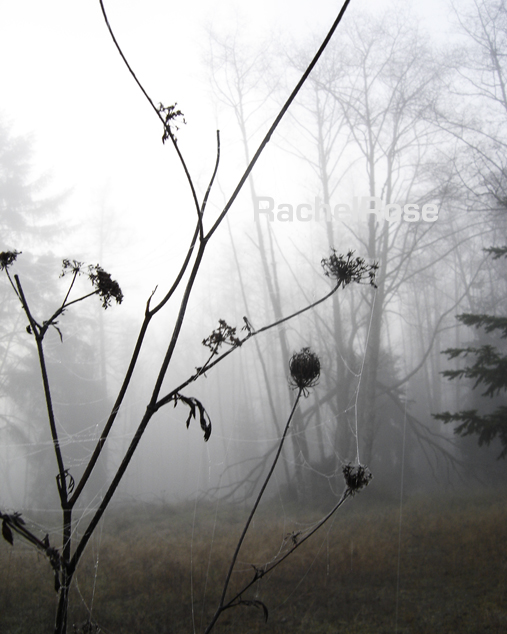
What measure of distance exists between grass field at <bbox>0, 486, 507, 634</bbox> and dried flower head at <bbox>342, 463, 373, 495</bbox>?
6.91 feet

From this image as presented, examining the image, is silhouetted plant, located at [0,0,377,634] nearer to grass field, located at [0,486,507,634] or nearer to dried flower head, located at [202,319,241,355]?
dried flower head, located at [202,319,241,355]

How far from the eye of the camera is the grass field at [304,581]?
9.01 ft

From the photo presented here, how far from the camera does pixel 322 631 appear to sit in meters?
2.69

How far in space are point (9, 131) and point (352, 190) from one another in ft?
23.1

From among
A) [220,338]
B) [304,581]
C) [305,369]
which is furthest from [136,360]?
[304,581]

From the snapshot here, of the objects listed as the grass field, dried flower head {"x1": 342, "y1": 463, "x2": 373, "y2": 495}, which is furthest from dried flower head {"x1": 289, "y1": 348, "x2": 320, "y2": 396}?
the grass field

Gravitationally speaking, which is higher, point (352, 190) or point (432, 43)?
point (432, 43)

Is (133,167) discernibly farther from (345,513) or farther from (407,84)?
(345,513)

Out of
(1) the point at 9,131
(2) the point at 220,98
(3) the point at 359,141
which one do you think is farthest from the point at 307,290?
(1) the point at 9,131

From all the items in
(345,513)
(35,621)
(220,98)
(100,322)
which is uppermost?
(220,98)

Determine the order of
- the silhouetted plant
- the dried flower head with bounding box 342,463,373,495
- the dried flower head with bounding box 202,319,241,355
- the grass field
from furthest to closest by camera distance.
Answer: the grass field < the dried flower head with bounding box 342,463,373,495 < the dried flower head with bounding box 202,319,241,355 < the silhouetted plant

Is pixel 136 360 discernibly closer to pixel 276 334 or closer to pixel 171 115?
pixel 171 115

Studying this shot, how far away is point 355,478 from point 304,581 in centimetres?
326

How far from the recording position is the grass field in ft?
9.01
